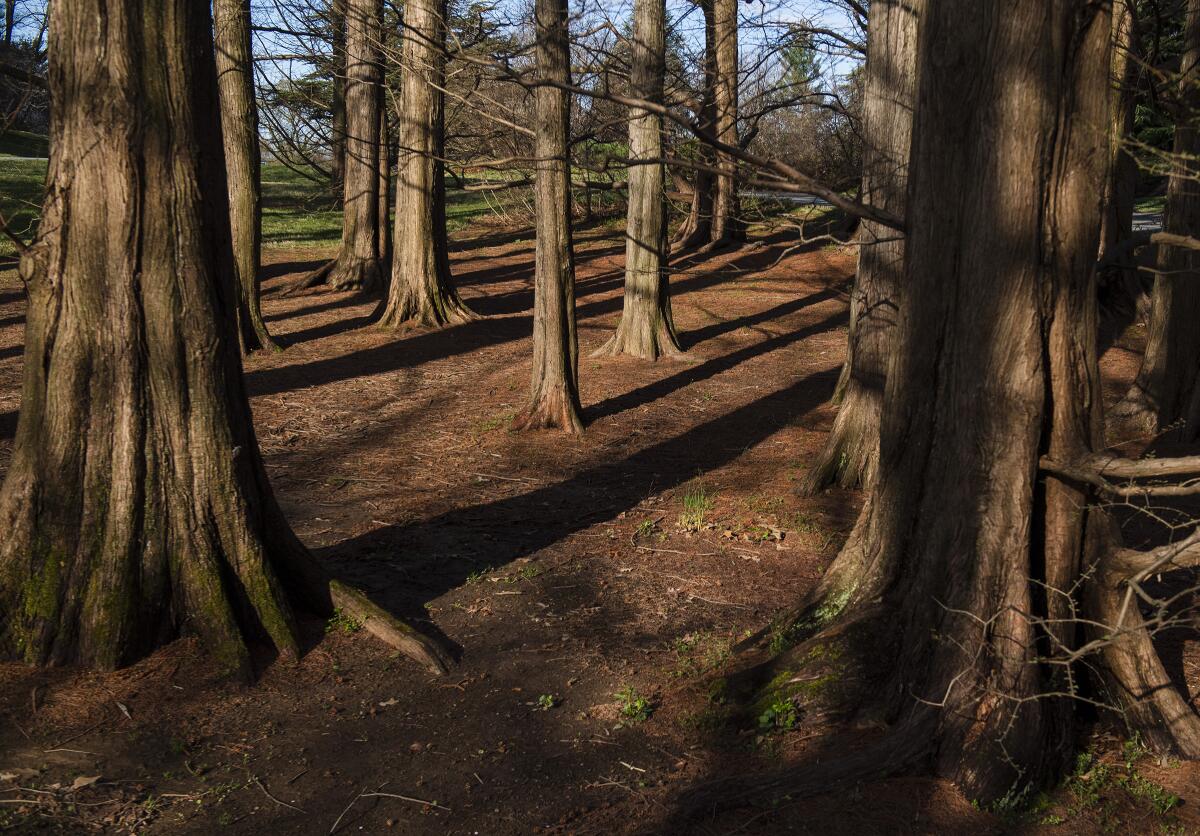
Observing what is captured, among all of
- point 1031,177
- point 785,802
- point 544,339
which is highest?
point 1031,177

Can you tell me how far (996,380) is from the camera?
13.8 ft

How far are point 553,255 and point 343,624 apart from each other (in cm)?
519

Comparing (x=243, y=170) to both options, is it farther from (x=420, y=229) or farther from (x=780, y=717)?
(x=780, y=717)

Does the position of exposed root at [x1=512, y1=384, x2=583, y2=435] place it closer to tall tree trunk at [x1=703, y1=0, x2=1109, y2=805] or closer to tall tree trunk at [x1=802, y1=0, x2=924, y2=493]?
tall tree trunk at [x1=802, y1=0, x2=924, y2=493]

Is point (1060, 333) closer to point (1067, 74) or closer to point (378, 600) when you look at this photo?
point (1067, 74)

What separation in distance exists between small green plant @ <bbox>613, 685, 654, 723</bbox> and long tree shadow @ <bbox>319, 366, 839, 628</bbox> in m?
1.58

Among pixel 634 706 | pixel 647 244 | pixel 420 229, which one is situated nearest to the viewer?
pixel 634 706

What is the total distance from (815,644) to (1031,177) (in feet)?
7.45

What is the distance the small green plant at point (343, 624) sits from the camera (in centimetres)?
582

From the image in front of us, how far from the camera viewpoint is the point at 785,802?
13.6ft

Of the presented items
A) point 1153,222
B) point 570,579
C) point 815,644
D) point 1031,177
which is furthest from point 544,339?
point 1153,222

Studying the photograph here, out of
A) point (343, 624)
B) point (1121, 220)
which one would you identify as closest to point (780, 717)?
point (343, 624)

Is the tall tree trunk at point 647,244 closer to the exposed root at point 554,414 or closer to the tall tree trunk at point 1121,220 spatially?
the exposed root at point 554,414

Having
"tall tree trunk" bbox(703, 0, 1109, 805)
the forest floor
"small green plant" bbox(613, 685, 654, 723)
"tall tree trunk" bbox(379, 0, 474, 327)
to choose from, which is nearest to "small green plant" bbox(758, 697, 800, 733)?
the forest floor
